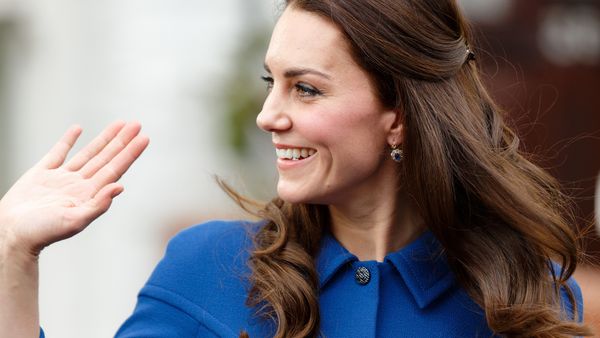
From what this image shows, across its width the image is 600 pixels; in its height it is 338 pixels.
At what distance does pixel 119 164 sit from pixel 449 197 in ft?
2.69

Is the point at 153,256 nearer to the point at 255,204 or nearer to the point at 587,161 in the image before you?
the point at 587,161

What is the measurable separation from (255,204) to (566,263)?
0.84 m

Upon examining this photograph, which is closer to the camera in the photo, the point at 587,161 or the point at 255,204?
the point at 255,204

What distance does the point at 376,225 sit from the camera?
334cm

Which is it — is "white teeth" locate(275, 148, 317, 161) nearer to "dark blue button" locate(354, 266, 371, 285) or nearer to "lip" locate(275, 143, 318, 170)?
"lip" locate(275, 143, 318, 170)

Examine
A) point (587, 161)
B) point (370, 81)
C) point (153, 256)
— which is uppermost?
point (370, 81)

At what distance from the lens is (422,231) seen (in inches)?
134

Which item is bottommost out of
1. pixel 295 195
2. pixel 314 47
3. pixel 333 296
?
pixel 333 296

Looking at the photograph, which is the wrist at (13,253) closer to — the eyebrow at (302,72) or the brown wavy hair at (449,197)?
the brown wavy hair at (449,197)

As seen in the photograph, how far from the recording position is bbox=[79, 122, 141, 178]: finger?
307 cm

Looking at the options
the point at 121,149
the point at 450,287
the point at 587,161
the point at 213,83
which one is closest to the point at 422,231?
the point at 450,287

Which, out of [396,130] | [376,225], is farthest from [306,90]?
[376,225]

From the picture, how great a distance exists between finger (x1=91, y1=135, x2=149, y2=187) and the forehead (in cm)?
38

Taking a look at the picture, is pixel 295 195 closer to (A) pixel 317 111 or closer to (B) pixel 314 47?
(A) pixel 317 111
